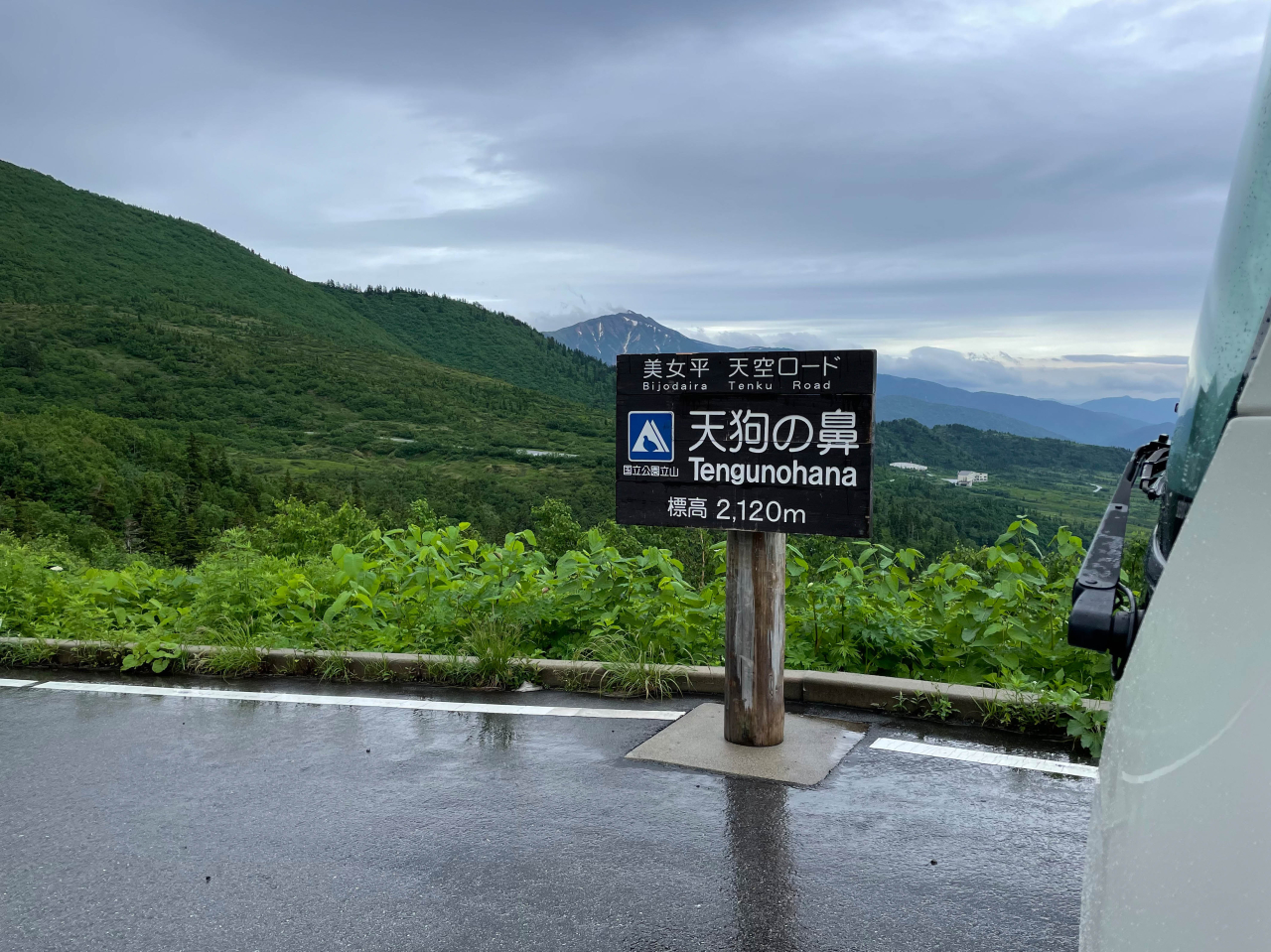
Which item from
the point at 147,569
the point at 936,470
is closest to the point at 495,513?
the point at 936,470

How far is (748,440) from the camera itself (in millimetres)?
4418

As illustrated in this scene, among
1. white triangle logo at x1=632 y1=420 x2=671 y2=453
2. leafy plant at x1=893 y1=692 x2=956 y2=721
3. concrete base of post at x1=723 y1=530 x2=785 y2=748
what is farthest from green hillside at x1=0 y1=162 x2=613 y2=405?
concrete base of post at x1=723 y1=530 x2=785 y2=748

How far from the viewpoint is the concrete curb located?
505 cm

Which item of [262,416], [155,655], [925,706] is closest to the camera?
[925,706]

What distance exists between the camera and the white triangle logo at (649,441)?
4629mm

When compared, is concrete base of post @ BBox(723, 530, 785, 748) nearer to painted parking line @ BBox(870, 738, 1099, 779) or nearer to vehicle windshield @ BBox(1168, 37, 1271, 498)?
painted parking line @ BBox(870, 738, 1099, 779)

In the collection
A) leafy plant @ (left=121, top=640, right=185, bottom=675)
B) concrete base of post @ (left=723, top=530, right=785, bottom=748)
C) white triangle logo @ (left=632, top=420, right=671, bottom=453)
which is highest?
white triangle logo @ (left=632, top=420, right=671, bottom=453)

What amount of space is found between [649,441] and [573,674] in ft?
5.79

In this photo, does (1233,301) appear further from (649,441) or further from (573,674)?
(573,674)

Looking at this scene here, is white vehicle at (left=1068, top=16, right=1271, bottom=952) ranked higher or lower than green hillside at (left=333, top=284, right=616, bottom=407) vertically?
lower

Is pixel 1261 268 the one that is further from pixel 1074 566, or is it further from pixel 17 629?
pixel 17 629

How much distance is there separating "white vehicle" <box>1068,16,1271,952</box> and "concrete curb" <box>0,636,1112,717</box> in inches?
140

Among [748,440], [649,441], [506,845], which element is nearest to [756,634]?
[748,440]

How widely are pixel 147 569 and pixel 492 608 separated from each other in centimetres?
409
